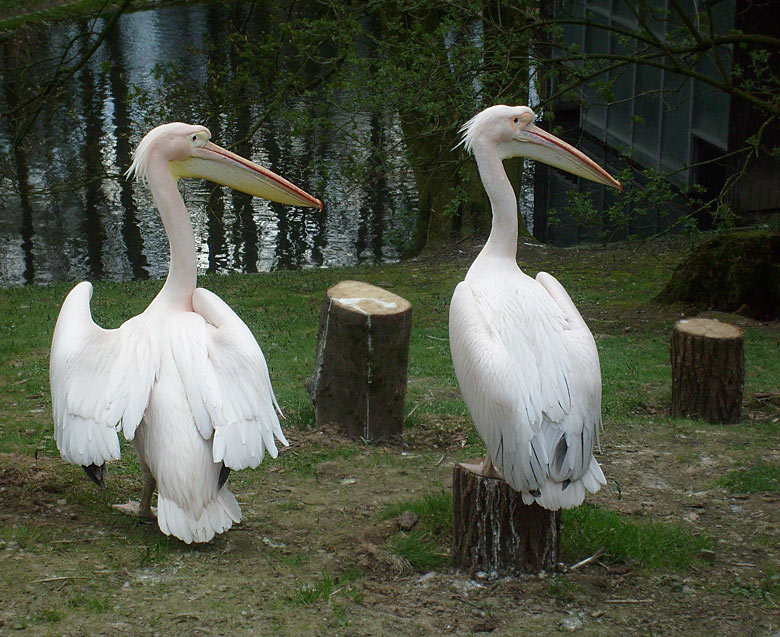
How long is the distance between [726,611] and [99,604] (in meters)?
2.07

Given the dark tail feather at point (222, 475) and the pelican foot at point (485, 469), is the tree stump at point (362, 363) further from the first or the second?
the dark tail feather at point (222, 475)

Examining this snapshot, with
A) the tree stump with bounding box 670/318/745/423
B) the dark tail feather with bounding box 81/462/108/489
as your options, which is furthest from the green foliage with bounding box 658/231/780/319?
the dark tail feather with bounding box 81/462/108/489

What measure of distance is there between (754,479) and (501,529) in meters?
1.51

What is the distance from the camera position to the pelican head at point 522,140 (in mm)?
4121

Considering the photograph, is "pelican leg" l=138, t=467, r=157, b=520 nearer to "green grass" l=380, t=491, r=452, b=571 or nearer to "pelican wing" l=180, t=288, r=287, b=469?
"pelican wing" l=180, t=288, r=287, b=469

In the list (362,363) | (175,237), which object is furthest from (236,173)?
(362,363)

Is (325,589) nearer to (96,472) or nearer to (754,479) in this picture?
(96,472)

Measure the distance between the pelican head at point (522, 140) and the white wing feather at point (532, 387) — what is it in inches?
32.4

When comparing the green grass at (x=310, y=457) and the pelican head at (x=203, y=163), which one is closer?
the pelican head at (x=203, y=163)

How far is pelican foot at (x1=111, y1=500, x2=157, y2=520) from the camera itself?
147 inches

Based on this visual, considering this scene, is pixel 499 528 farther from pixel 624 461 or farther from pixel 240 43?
pixel 240 43

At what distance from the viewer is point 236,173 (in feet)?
13.6

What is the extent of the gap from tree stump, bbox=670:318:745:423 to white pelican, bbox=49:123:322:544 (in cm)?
258

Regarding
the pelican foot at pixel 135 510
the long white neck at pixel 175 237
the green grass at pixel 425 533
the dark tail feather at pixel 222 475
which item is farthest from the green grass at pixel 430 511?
the long white neck at pixel 175 237
